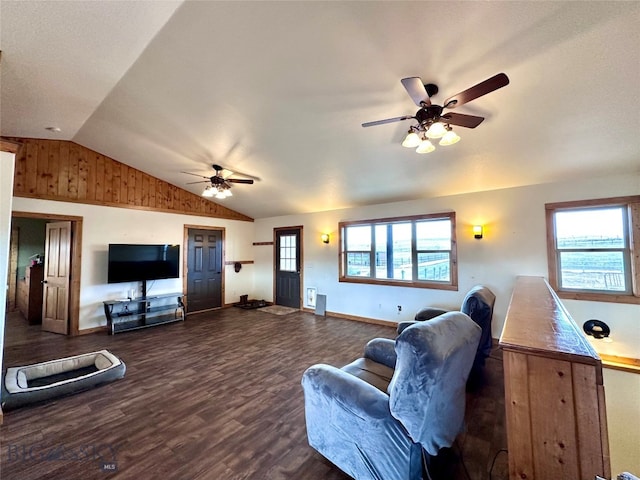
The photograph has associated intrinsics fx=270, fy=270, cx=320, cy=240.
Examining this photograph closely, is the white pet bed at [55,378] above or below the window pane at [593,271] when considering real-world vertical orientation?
below

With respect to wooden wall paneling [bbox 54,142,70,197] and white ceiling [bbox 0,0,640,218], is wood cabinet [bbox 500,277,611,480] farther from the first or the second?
wooden wall paneling [bbox 54,142,70,197]

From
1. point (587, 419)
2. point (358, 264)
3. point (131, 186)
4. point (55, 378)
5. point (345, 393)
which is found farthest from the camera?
point (358, 264)

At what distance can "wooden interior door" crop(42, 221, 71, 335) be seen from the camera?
186 inches

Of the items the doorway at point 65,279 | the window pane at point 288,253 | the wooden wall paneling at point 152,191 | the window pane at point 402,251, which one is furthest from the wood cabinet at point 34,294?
the window pane at point 402,251

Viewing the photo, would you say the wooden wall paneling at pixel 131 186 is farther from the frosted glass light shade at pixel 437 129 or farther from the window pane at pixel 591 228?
the window pane at pixel 591 228

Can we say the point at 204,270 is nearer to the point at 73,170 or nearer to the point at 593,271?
the point at 73,170

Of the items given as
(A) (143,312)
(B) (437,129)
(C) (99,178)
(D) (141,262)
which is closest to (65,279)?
(D) (141,262)

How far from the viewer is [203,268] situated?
6.63 metres

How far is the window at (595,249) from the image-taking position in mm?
3500

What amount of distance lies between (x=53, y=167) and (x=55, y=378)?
11.3 ft

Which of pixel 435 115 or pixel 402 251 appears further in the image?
pixel 402 251

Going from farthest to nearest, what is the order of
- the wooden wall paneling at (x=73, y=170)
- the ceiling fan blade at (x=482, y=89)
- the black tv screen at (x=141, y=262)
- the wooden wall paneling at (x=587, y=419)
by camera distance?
the black tv screen at (x=141, y=262) < the wooden wall paneling at (x=73, y=170) < the ceiling fan blade at (x=482, y=89) < the wooden wall paneling at (x=587, y=419)

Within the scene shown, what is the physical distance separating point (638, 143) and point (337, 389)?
408 centimetres

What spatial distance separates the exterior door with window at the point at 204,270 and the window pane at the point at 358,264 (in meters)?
3.39
